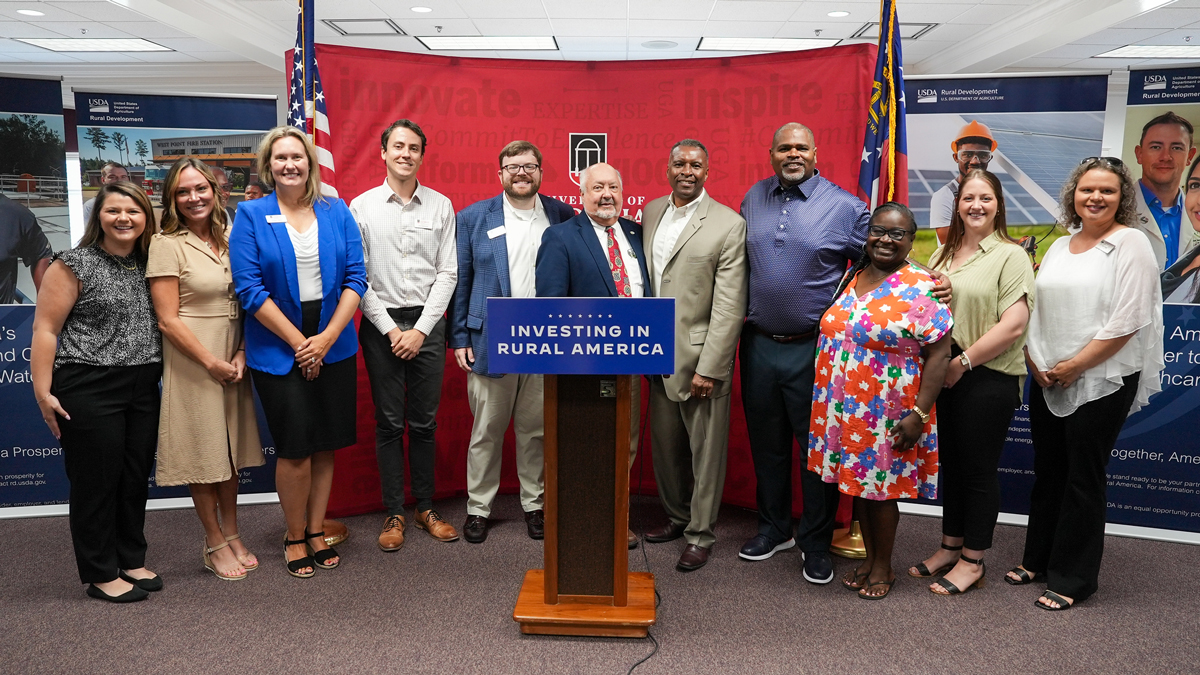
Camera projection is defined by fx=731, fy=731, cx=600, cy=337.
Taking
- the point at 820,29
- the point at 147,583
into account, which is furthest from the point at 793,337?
the point at 820,29

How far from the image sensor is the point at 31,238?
3.67m

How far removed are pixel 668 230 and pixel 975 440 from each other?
4.79ft

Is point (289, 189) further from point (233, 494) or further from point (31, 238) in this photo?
point (31, 238)

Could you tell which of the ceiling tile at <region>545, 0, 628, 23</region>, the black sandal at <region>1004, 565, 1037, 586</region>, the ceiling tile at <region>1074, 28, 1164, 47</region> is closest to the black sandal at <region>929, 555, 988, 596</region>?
the black sandal at <region>1004, 565, 1037, 586</region>

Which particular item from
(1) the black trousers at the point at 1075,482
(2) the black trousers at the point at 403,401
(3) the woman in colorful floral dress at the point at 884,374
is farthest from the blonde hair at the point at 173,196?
(1) the black trousers at the point at 1075,482

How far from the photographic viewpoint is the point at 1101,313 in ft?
8.74

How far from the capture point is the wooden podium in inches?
96.7

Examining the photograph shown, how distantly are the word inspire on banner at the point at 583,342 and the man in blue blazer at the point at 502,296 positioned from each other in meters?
1.00

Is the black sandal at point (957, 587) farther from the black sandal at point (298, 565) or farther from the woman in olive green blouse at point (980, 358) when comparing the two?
the black sandal at point (298, 565)

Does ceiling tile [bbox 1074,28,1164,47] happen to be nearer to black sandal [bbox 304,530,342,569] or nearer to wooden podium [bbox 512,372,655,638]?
wooden podium [bbox 512,372,655,638]

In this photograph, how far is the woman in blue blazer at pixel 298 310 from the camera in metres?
2.78

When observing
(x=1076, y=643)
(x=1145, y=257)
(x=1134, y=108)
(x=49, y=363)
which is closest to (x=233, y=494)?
(x=49, y=363)

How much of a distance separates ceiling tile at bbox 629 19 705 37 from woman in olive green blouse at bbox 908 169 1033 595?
6018 millimetres

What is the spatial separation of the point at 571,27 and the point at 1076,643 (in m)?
7.67
